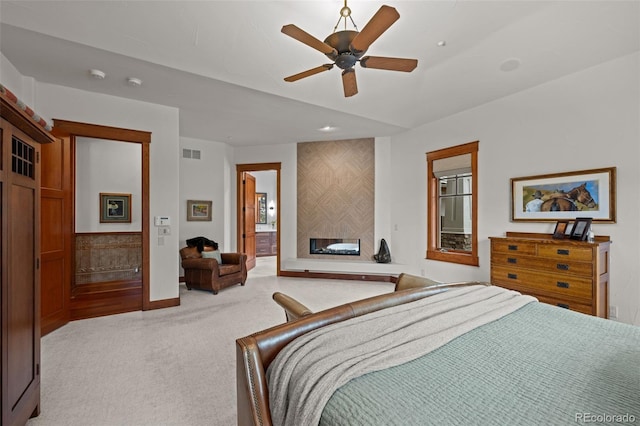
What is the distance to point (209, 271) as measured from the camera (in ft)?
16.2

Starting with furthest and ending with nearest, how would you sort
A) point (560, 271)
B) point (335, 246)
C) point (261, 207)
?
point (261, 207)
point (335, 246)
point (560, 271)

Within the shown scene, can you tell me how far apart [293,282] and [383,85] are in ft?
13.0

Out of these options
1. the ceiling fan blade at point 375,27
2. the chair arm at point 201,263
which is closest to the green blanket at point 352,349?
the ceiling fan blade at point 375,27

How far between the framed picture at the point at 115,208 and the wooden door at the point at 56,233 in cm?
217

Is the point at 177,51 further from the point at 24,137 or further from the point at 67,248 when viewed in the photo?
the point at 67,248

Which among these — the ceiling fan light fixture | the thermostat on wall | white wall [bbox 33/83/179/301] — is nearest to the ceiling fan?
the ceiling fan light fixture

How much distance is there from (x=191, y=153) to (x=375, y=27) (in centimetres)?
507

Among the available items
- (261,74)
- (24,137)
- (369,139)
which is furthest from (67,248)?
(369,139)

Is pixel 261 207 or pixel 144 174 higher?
pixel 144 174

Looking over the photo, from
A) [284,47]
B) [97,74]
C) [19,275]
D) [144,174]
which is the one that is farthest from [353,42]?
[144,174]

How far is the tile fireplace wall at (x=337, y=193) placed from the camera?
6.16 metres

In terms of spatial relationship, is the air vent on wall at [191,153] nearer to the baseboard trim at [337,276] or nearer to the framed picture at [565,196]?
the baseboard trim at [337,276]

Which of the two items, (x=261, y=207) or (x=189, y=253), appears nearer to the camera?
(x=189, y=253)

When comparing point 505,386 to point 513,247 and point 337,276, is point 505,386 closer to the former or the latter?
point 513,247
